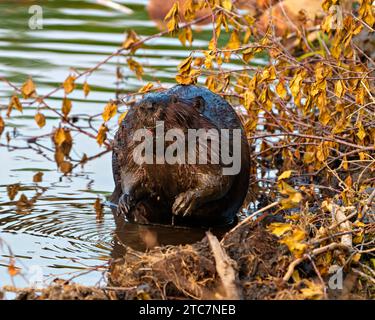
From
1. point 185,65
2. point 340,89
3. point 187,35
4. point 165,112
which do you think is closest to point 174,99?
point 165,112

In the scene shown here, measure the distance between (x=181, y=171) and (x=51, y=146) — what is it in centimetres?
257

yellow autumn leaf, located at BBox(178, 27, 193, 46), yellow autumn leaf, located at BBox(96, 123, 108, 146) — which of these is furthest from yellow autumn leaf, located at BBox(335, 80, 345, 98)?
yellow autumn leaf, located at BBox(96, 123, 108, 146)

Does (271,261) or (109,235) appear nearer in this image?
(271,261)

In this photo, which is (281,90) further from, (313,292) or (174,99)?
(313,292)

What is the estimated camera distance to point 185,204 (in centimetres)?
549

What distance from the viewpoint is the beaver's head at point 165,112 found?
526 cm

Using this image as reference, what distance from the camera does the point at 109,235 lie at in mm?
5629

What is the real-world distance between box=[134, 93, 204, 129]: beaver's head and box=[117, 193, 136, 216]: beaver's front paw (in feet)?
1.67

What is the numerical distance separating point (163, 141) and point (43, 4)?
792 cm

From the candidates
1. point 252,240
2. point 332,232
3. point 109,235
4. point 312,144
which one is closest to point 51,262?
point 109,235

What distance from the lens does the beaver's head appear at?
5.26 metres

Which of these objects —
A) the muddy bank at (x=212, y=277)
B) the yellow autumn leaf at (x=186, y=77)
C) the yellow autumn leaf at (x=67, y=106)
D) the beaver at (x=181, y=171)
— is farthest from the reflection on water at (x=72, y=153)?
the yellow autumn leaf at (x=186, y=77)
